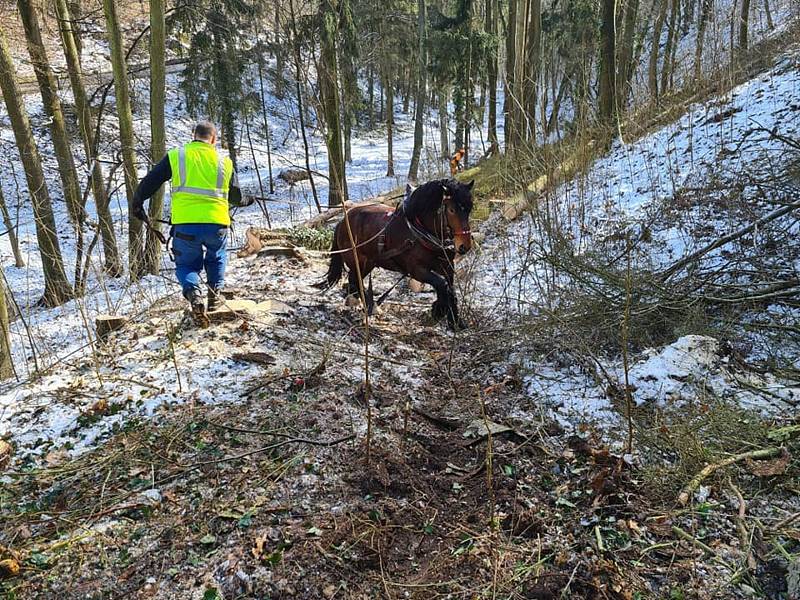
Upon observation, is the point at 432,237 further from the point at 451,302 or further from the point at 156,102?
the point at 156,102

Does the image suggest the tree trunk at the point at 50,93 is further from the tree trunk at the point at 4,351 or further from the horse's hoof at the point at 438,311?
the horse's hoof at the point at 438,311

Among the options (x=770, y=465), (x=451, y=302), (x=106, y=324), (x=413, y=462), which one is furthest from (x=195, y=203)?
(x=770, y=465)

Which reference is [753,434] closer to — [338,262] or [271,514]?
[271,514]

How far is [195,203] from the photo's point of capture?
476 centimetres

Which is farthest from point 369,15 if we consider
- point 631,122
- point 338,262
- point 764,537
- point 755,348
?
point 764,537

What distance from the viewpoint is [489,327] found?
5.21 m

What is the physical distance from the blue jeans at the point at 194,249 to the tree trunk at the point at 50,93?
5.78m

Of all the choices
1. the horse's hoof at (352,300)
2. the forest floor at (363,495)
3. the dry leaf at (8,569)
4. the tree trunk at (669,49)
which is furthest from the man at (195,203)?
the tree trunk at (669,49)

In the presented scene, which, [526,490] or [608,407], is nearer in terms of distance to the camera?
[526,490]

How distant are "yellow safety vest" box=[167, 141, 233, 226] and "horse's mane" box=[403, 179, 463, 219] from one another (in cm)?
193

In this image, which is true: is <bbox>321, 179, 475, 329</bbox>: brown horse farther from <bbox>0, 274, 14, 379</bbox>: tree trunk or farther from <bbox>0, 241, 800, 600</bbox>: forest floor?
<bbox>0, 274, 14, 379</bbox>: tree trunk

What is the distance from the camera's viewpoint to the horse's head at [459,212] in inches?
189

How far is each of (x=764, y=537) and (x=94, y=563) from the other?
302 cm

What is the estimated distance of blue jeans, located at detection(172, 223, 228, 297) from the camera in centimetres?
479
